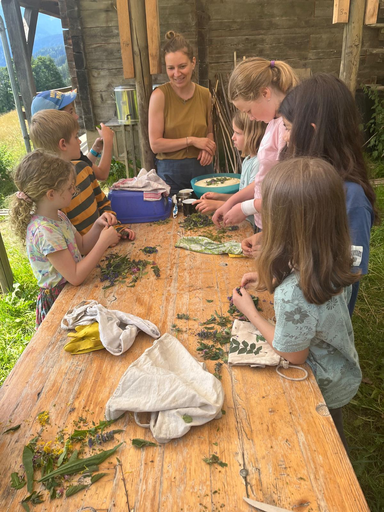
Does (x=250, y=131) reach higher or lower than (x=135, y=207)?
higher

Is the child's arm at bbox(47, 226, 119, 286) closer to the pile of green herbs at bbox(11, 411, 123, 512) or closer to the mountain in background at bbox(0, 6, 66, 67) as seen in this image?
the pile of green herbs at bbox(11, 411, 123, 512)

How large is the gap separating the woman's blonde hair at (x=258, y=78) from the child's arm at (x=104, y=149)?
3.99ft

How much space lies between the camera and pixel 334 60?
7102 millimetres

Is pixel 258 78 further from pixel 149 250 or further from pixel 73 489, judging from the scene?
pixel 73 489

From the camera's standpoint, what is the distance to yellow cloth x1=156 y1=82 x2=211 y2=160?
11.3 ft

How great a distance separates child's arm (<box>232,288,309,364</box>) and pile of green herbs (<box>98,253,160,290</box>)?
65cm

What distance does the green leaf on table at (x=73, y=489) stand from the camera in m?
1.17

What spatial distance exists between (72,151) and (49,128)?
22 cm

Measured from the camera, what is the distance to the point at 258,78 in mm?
2322

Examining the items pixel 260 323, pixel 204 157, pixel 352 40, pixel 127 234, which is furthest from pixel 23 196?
pixel 352 40

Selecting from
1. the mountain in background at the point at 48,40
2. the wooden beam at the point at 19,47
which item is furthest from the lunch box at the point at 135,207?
the mountain in background at the point at 48,40

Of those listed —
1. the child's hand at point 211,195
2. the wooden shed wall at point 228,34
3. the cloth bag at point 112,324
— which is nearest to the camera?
the cloth bag at point 112,324

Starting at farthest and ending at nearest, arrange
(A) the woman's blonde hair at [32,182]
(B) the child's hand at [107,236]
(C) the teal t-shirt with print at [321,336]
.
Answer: (B) the child's hand at [107,236] < (A) the woman's blonde hair at [32,182] < (C) the teal t-shirt with print at [321,336]

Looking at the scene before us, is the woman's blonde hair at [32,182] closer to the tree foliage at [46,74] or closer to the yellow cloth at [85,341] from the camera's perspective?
the yellow cloth at [85,341]
